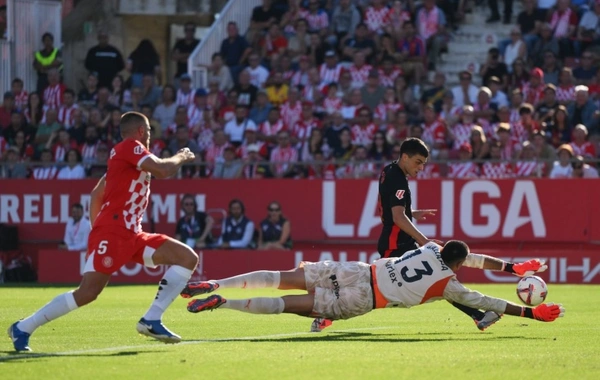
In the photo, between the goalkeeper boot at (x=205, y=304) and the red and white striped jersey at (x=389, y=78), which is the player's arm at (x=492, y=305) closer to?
the goalkeeper boot at (x=205, y=304)

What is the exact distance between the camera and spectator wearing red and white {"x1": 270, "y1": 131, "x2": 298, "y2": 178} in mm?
25578

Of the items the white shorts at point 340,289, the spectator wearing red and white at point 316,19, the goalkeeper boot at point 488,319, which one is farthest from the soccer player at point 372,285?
the spectator wearing red and white at point 316,19

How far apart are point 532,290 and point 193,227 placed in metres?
13.1

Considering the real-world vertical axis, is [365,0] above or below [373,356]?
above

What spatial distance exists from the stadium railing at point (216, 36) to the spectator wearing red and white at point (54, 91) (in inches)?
128

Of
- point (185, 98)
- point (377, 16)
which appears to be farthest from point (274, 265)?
point (377, 16)

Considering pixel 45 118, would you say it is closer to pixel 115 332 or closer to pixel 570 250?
pixel 570 250

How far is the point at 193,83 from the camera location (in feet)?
98.6

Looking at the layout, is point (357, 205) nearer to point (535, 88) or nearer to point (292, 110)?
point (292, 110)

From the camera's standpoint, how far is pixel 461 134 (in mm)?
25094

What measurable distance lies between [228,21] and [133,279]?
8180mm

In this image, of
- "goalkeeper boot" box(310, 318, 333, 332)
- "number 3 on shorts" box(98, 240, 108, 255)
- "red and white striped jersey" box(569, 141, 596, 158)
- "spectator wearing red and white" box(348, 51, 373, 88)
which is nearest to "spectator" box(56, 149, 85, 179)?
"spectator wearing red and white" box(348, 51, 373, 88)

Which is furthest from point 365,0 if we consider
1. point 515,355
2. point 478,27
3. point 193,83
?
point 515,355

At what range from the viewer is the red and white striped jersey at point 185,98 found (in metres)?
28.5
